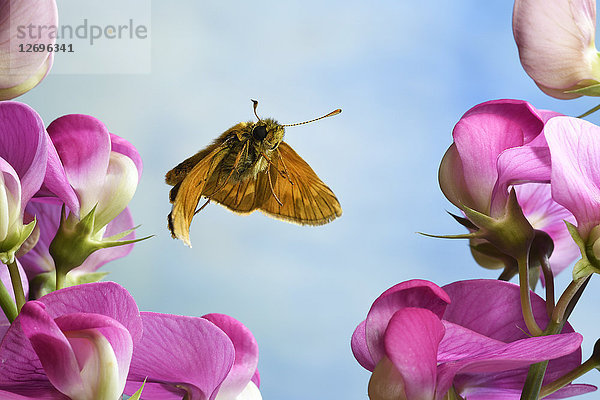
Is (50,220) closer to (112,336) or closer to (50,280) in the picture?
(50,280)

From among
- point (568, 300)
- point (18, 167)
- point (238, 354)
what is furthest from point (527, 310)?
point (18, 167)

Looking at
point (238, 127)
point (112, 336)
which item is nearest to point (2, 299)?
point (112, 336)

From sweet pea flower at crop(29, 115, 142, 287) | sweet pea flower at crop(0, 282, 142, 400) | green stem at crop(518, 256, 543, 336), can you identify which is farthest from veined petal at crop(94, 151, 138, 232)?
green stem at crop(518, 256, 543, 336)

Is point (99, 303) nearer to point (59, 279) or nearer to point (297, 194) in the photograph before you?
point (59, 279)

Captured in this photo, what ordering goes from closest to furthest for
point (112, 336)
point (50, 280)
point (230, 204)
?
point (112, 336) → point (50, 280) → point (230, 204)

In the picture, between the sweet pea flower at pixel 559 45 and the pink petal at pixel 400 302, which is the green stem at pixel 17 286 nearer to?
the pink petal at pixel 400 302

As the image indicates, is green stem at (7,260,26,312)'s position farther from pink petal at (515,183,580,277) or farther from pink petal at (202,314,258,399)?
pink petal at (515,183,580,277)
